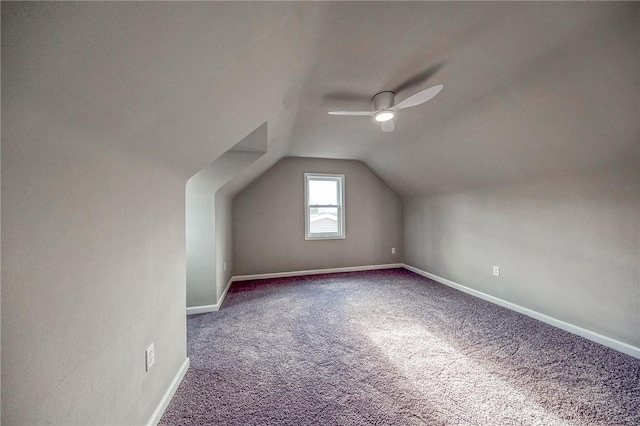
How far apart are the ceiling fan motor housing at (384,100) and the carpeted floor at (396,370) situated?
2.16 meters

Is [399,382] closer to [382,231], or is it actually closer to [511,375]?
[511,375]

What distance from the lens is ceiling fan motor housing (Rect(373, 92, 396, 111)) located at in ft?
6.84

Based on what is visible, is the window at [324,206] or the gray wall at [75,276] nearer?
the gray wall at [75,276]

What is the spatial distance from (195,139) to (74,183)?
2.48 ft

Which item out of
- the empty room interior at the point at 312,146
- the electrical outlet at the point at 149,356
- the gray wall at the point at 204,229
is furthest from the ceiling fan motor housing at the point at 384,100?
the electrical outlet at the point at 149,356

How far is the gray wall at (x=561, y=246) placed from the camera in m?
2.05

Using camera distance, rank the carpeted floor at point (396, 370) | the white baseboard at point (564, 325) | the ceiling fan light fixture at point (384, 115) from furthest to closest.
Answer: the ceiling fan light fixture at point (384, 115) < the white baseboard at point (564, 325) < the carpeted floor at point (396, 370)

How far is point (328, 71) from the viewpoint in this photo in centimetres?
179

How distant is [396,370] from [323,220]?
10.6ft

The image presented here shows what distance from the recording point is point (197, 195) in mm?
2838

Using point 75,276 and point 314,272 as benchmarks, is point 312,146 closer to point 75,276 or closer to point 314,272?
point 314,272

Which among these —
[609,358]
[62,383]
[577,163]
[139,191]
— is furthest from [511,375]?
[139,191]

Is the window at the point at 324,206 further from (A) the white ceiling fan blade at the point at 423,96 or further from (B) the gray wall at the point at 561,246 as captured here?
(A) the white ceiling fan blade at the point at 423,96

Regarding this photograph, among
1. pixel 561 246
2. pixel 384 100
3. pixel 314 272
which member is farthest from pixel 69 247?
pixel 314 272
